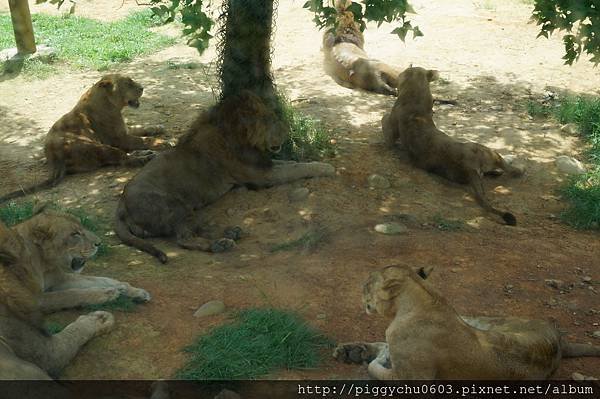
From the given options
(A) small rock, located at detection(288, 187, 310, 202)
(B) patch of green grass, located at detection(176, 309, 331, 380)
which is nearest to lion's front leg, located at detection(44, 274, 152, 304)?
(B) patch of green grass, located at detection(176, 309, 331, 380)

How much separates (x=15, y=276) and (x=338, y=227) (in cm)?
359

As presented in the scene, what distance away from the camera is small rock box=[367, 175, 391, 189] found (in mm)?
9289

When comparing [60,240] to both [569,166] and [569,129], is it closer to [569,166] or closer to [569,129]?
[569,166]

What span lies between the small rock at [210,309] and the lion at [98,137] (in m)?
4.52

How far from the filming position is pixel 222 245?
791 cm

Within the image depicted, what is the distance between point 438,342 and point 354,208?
4163 mm

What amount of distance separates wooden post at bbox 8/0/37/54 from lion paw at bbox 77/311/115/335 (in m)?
11.3

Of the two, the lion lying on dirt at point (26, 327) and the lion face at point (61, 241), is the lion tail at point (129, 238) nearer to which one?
the lion face at point (61, 241)

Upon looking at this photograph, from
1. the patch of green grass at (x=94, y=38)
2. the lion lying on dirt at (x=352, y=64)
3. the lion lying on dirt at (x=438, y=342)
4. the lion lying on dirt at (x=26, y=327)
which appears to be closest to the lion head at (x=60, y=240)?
the lion lying on dirt at (x=26, y=327)

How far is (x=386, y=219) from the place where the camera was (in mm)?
8148

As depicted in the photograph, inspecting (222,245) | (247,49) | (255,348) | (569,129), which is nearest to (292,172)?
(247,49)

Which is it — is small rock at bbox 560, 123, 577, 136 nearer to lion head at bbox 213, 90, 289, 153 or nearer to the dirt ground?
the dirt ground

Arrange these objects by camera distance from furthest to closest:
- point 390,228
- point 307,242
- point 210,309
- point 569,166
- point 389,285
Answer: point 569,166 < point 390,228 < point 307,242 < point 210,309 < point 389,285

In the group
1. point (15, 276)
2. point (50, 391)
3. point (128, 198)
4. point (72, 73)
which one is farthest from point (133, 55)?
point (50, 391)
